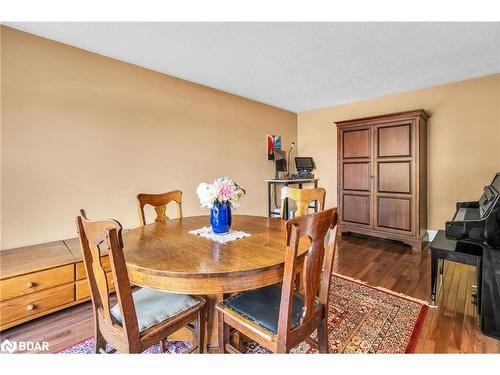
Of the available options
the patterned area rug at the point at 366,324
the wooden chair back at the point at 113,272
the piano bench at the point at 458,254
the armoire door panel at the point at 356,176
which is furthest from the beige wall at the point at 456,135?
the wooden chair back at the point at 113,272

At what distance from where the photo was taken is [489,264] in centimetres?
167

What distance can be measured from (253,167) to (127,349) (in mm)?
3417

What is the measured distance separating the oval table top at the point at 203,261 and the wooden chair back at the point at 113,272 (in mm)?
109

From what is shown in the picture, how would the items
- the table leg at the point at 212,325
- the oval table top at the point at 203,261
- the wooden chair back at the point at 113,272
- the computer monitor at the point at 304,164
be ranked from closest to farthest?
the wooden chair back at the point at 113,272, the oval table top at the point at 203,261, the table leg at the point at 212,325, the computer monitor at the point at 304,164

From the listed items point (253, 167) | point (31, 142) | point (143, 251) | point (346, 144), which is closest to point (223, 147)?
point (253, 167)

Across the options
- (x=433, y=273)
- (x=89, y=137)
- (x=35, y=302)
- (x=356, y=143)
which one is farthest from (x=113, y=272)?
(x=356, y=143)

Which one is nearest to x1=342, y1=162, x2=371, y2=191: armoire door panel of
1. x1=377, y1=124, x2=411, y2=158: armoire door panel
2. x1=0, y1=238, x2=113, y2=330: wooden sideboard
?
x1=377, y1=124, x2=411, y2=158: armoire door panel

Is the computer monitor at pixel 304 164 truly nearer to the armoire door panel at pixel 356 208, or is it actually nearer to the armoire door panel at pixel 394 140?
the armoire door panel at pixel 356 208

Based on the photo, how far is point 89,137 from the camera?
2.47 metres

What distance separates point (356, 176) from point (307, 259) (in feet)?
10.5

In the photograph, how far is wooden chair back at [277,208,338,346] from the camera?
3.20ft

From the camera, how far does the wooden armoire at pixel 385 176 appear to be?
334 centimetres

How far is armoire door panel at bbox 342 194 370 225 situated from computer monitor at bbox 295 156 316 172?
933mm

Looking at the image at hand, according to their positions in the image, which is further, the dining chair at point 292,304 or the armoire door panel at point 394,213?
the armoire door panel at point 394,213
